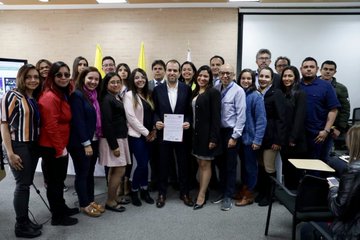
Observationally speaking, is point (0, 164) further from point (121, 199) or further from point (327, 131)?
point (327, 131)

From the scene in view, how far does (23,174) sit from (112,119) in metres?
0.93

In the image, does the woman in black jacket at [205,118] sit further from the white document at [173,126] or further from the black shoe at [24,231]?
the black shoe at [24,231]

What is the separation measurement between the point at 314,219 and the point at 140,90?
82.2 inches

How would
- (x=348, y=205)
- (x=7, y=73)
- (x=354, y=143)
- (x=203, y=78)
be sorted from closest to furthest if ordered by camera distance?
1. (x=348, y=205)
2. (x=354, y=143)
3. (x=203, y=78)
4. (x=7, y=73)

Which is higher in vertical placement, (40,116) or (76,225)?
(40,116)

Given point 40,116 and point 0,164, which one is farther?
point 0,164

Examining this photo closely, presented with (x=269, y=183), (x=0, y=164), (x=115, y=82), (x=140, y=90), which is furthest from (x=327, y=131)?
(x=0, y=164)

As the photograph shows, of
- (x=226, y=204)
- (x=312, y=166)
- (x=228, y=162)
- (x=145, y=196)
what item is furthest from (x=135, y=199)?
(x=312, y=166)

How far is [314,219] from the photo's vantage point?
214 cm

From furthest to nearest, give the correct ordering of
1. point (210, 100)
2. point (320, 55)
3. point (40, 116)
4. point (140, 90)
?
point (320, 55), point (140, 90), point (210, 100), point (40, 116)

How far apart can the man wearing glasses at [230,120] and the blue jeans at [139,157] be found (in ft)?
2.87

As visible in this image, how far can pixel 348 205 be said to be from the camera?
1580 mm

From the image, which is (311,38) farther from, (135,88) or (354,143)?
(354,143)

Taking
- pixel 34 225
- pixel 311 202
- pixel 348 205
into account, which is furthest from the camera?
pixel 34 225
